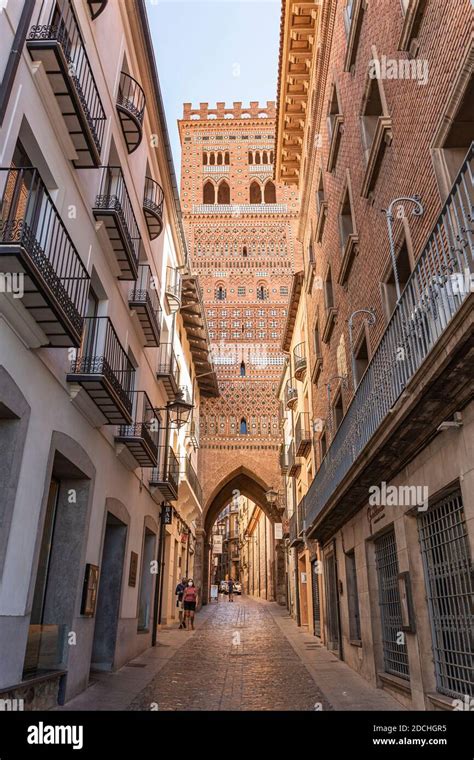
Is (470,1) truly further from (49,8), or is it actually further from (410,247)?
(49,8)

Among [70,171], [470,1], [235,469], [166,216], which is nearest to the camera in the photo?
[470,1]

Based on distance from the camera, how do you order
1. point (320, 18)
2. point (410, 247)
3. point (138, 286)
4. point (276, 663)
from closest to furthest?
point (410, 247) → point (276, 663) → point (138, 286) → point (320, 18)

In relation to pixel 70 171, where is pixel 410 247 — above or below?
below

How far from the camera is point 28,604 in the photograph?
6.55m

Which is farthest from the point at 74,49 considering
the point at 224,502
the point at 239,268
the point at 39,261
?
the point at 224,502

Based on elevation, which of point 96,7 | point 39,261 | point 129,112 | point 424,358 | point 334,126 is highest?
point 334,126

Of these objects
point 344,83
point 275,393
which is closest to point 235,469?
point 275,393

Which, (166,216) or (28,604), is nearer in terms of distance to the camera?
(28,604)

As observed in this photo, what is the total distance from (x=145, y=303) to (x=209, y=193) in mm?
33319

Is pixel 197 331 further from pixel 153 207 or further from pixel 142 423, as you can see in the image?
pixel 142 423

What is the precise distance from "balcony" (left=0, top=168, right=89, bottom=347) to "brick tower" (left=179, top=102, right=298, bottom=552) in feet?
88.0

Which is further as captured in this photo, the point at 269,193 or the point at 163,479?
the point at 269,193

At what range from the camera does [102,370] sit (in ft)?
27.4

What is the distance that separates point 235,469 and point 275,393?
5.23 metres
